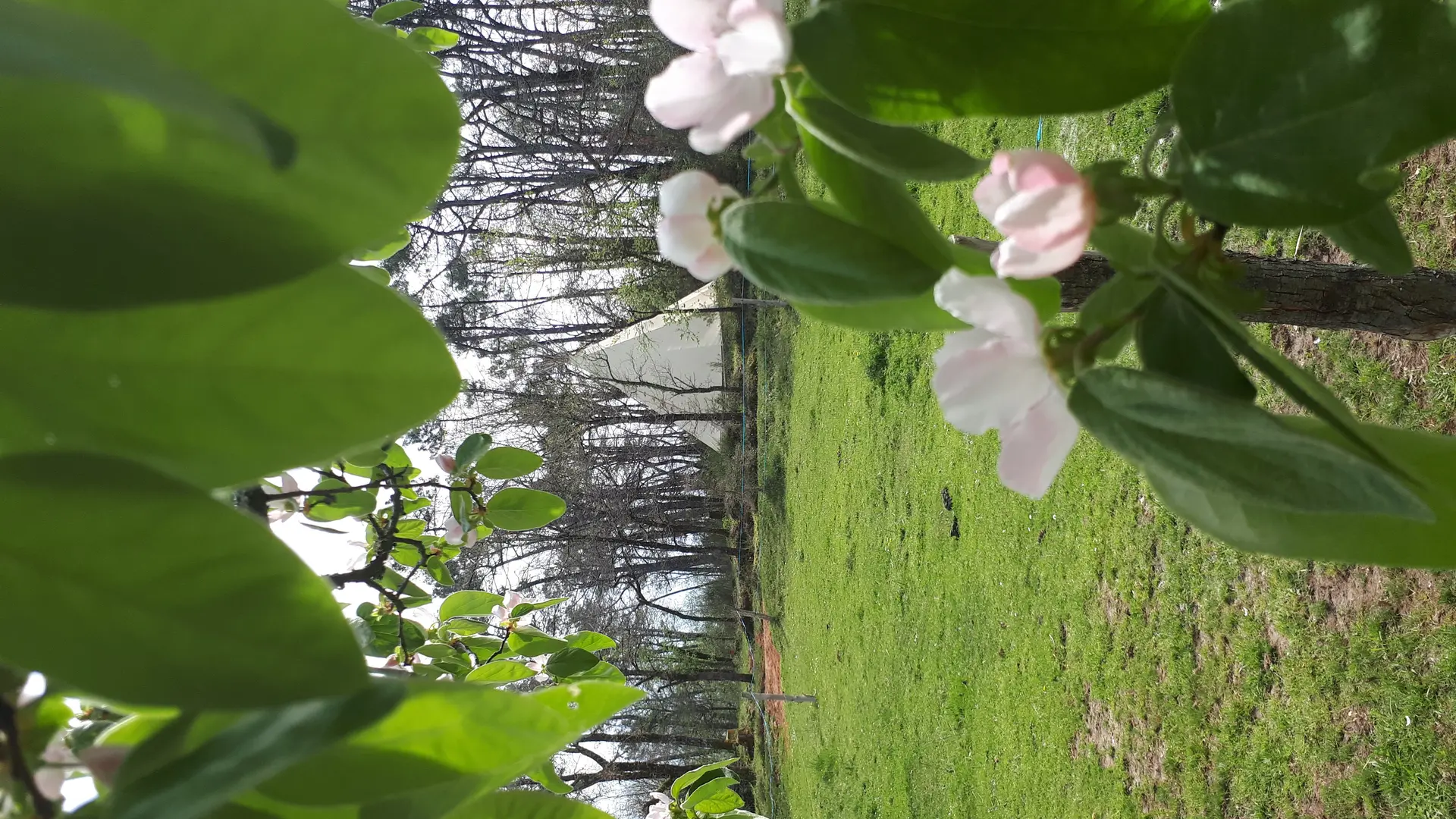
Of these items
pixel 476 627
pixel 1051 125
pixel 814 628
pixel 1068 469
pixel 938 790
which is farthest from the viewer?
pixel 814 628

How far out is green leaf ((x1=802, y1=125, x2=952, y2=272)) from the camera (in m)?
0.27

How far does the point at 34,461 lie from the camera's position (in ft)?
0.63

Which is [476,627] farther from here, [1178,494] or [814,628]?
[814,628]

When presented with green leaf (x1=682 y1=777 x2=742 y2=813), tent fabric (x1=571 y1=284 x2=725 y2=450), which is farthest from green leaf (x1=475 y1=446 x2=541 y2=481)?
tent fabric (x1=571 y1=284 x2=725 y2=450)

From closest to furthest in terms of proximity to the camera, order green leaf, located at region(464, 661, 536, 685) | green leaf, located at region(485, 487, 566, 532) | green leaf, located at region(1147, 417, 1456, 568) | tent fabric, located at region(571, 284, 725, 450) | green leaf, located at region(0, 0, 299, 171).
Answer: green leaf, located at region(0, 0, 299, 171)
green leaf, located at region(1147, 417, 1456, 568)
green leaf, located at region(464, 661, 536, 685)
green leaf, located at region(485, 487, 566, 532)
tent fabric, located at region(571, 284, 725, 450)

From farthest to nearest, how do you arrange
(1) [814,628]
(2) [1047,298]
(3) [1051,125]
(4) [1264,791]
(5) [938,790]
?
(1) [814,628] → (5) [938,790] → (3) [1051,125] → (4) [1264,791] → (2) [1047,298]

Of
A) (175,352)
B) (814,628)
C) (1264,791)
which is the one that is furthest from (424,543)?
(814,628)

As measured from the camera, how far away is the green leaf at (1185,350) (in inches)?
8.9

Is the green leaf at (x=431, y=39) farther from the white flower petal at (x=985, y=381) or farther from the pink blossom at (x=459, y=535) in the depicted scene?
the white flower petal at (x=985, y=381)

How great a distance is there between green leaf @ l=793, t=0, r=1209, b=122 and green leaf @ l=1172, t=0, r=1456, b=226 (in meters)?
0.02

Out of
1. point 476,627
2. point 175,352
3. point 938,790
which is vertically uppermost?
point 175,352

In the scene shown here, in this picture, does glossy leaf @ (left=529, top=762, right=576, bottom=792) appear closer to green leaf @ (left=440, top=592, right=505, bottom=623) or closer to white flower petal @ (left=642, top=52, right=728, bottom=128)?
green leaf @ (left=440, top=592, right=505, bottom=623)

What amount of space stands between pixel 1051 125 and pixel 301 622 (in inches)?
118

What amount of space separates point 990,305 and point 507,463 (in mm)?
1139
